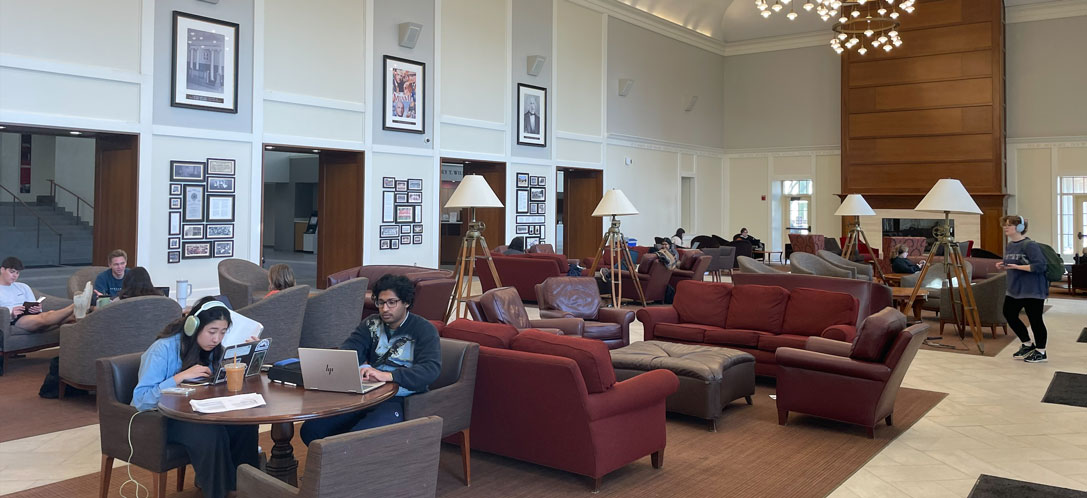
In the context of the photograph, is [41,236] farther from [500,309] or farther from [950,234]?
[950,234]

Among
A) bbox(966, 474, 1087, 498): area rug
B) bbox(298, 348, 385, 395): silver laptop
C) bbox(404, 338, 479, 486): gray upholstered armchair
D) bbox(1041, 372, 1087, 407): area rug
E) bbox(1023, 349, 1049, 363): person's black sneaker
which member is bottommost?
bbox(966, 474, 1087, 498): area rug

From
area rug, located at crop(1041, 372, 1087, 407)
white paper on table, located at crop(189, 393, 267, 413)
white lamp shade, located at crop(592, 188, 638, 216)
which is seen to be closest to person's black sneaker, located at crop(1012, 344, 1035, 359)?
area rug, located at crop(1041, 372, 1087, 407)

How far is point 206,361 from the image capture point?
3.78 meters

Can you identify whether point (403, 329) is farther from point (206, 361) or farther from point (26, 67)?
point (26, 67)

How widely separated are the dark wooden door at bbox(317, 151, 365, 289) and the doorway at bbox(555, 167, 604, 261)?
→ 587cm

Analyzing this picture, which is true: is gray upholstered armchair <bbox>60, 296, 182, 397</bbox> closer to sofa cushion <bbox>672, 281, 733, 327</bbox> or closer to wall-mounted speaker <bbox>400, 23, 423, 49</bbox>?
sofa cushion <bbox>672, 281, 733, 327</bbox>

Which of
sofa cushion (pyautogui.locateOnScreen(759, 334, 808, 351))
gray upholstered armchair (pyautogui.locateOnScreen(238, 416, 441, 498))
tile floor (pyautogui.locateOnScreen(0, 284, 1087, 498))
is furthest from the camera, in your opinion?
sofa cushion (pyautogui.locateOnScreen(759, 334, 808, 351))

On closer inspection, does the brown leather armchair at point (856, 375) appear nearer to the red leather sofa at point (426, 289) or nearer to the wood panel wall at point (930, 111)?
the red leather sofa at point (426, 289)

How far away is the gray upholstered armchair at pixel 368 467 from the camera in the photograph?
2531 mm

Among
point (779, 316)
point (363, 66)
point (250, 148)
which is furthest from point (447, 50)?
point (779, 316)

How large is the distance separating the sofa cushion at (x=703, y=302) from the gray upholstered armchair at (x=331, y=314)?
2905 mm

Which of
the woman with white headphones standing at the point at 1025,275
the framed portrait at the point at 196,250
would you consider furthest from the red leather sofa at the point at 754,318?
the framed portrait at the point at 196,250

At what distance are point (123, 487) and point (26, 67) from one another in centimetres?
675

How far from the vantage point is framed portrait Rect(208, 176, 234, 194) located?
10641 mm
